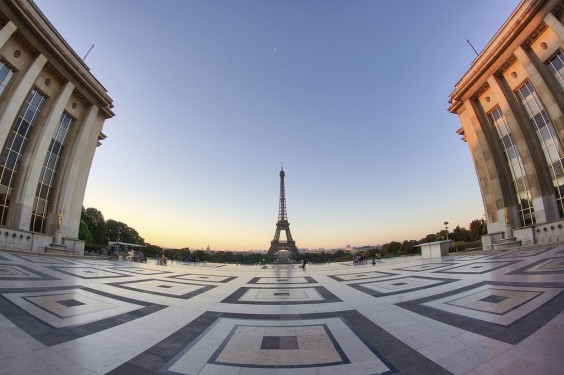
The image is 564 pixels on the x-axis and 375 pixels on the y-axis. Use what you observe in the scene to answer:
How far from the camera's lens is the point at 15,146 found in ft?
91.9


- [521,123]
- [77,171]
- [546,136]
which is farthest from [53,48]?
[546,136]

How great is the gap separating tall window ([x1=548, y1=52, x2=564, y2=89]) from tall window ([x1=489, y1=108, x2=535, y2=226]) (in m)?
7.76

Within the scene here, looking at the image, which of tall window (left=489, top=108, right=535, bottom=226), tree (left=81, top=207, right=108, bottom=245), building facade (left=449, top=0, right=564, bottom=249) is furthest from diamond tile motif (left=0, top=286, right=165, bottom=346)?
tree (left=81, top=207, right=108, bottom=245)

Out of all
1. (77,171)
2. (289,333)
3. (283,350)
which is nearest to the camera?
(283,350)

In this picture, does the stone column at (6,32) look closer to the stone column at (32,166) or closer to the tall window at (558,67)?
the stone column at (32,166)

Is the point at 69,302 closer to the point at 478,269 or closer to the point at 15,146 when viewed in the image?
the point at 478,269

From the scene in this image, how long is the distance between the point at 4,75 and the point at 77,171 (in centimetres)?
1283

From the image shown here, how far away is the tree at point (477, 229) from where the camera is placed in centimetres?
6038

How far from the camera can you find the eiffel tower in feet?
264

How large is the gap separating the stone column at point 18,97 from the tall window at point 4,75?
1.37m

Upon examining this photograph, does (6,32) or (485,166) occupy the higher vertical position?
(6,32)

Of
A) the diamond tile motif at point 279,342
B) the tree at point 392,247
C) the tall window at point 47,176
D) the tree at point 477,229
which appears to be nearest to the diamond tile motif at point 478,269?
the diamond tile motif at point 279,342

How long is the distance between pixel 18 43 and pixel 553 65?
58259 millimetres

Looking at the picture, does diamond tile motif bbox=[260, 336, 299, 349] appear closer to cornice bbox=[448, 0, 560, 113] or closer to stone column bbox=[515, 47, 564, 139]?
stone column bbox=[515, 47, 564, 139]
